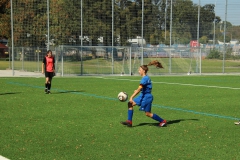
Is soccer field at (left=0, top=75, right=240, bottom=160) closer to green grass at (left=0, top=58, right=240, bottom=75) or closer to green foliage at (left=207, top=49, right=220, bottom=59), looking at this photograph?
green grass at (left=0, top=58, right=240, bottom=75)

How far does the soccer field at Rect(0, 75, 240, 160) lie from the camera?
26.4 feet

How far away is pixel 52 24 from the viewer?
35062 millimetres

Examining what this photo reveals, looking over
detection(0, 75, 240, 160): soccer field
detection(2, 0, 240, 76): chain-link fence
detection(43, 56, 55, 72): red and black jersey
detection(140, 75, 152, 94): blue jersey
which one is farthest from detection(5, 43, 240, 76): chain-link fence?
detection(140, 75, 152, 94): blue jersey

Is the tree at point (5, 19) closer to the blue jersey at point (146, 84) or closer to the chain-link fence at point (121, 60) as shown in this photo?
the chain-link fence at point (121, 60)

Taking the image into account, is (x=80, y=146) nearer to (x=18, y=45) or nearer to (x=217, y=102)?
(x=217, y=102)

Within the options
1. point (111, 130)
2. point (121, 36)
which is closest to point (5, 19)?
point (121, 36)

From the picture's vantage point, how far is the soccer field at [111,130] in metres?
8.05

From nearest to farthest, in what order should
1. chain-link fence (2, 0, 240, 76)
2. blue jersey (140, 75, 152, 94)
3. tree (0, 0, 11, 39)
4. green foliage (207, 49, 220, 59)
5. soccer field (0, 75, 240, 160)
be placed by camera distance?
soccer field (0, 75, 240, 160) → blue jersey (140, 75, 152, 94) → chain-link fence (2, 0, 240, 76) → green foliage (207, 49, 220, 59) → tree (0, 0, 11, 39)

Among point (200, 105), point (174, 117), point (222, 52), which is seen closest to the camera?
point (174, 117)

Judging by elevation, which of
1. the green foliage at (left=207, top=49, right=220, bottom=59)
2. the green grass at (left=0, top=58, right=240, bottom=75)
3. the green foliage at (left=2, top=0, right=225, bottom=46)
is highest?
the green foliage at (left=2, top=0, right=225, bottom=46)

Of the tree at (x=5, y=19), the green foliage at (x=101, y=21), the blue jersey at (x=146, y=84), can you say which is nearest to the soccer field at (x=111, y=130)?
the blue jersey at (x=146, y=84)

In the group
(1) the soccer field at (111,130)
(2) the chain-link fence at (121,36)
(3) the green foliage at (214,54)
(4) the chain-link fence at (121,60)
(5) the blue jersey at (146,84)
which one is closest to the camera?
(1) the soccer field at (111,130)

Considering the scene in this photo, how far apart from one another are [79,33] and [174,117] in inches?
939

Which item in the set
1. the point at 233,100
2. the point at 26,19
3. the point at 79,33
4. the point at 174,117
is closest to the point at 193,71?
the point at 79,33
